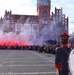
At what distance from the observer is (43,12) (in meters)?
105

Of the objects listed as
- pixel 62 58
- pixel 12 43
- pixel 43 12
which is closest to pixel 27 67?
pixel 62 58

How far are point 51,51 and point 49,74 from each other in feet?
108

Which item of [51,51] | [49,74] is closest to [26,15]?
[51,51]

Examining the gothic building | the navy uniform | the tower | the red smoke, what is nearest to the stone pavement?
the navy uniform

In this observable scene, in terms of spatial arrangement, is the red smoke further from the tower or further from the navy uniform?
the navy uniform

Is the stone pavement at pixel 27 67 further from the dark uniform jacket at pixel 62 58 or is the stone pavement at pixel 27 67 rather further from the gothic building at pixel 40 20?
the gothic building at pixel 40 20

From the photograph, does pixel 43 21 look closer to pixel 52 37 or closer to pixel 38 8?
pixel 38 8

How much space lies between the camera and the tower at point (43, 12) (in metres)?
103

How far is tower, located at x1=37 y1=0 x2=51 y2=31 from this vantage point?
102938mm

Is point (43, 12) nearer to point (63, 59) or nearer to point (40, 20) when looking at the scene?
point (40, 20)

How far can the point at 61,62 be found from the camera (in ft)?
22.1

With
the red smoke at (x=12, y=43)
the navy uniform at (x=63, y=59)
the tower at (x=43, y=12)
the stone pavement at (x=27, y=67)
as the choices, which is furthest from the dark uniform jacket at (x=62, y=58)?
the tower at (x=43, y=12)

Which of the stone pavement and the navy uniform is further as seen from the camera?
the stone pavement

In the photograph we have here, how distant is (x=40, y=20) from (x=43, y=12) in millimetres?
3412
